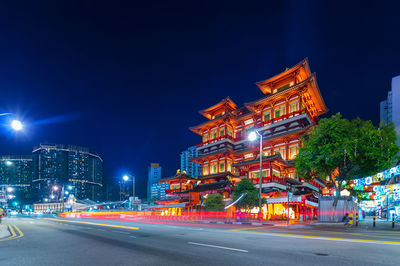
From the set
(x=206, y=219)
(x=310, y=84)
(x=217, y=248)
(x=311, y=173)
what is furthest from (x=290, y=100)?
(x=217, y=248)

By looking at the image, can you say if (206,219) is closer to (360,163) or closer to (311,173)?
(311,173)

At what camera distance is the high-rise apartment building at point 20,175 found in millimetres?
174050

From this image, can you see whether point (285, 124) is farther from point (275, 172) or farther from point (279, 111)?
point (275, 172)

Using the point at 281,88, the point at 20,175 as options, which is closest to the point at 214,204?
the point at 281,88

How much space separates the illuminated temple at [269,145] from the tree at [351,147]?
31.4 ft

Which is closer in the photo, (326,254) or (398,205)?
(326,254)

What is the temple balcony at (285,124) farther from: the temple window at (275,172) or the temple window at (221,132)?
the temple window at (221,132)

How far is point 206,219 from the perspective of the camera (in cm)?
3284

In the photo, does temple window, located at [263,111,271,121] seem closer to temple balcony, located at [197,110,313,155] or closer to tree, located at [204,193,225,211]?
temple balcony, located at [197,110,313,155]

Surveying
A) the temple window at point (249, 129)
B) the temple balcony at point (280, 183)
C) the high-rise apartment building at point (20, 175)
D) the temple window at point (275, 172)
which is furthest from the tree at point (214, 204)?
the high-rise apartment building at point (20, 175)

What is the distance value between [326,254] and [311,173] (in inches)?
931

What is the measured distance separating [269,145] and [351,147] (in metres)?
22.3

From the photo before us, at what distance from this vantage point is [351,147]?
964 inches

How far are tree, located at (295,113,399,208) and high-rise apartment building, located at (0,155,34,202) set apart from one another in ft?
653
